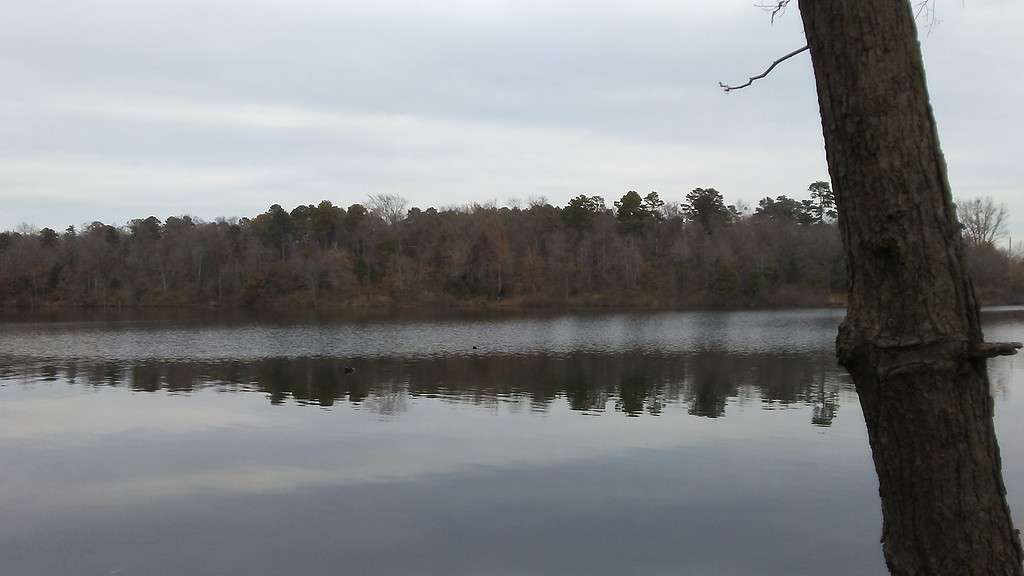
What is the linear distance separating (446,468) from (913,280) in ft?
38.9

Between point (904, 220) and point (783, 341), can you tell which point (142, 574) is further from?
point (783, 341)

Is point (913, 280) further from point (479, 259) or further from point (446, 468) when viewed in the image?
point (479, 259)

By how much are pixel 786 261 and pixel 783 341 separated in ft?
148

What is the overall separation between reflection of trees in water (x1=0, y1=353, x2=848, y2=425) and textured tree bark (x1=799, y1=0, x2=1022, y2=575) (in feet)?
51.5

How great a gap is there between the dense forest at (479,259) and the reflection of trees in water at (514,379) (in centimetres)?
4748

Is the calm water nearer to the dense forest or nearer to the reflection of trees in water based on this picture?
the reflection of trees in water

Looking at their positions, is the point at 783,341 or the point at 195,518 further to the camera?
the point at 783,341

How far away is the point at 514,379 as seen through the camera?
24.2 m

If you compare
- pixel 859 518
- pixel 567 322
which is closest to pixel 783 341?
pixel 567 322

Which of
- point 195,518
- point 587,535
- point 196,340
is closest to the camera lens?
point 587,535

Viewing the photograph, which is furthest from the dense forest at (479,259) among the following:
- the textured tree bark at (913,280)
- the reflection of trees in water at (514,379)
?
the textured tree bark at (913,280)

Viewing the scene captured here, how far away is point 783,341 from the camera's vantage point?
35000 mm

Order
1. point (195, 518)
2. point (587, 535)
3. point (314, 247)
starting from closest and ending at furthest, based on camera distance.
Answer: point (587, 535) < point (195, 518) < point (314, 247)

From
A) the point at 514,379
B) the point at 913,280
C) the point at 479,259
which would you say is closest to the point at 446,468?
the point at 514,379
